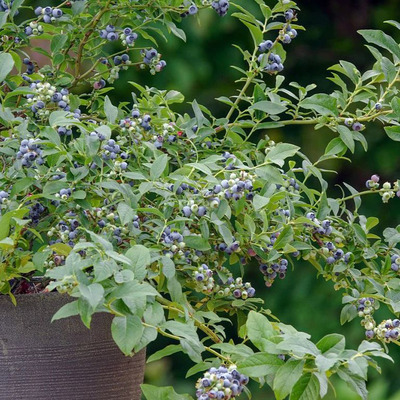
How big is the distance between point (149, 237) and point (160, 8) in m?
0.33

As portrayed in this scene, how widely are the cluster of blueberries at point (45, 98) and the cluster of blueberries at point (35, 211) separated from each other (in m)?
0.11

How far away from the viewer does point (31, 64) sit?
104 centimetres

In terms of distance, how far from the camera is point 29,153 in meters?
0.82

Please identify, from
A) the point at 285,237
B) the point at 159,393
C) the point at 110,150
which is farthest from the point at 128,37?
the point at 159,393

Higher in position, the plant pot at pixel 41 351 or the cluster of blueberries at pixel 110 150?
the cluster of blueberries at pixel 110 150

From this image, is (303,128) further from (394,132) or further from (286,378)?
(286,378)

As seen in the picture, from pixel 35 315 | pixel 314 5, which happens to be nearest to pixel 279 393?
pixel 35 315

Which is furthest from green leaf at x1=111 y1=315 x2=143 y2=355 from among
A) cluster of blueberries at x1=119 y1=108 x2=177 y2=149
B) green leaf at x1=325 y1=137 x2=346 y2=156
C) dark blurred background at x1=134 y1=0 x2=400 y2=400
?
dark blurred background at x1=134 y1=0 x2=400 y2=400

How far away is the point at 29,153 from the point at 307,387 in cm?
36

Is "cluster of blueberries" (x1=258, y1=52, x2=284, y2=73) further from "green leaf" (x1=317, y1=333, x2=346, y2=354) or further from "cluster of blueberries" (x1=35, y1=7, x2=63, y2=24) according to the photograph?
"green leaf" (x1=317, y1=333, x2=346, y2=354)

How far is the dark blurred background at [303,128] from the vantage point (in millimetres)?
2627

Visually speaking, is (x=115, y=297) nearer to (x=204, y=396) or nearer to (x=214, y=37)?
(x=204, y=396)

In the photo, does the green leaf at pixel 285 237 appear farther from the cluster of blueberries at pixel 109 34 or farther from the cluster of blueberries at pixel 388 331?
the cluster of blueberries at pixel 109 34

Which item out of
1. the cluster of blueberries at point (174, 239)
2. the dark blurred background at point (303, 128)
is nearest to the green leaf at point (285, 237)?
the cluster of blueberries at point (174, 239)
